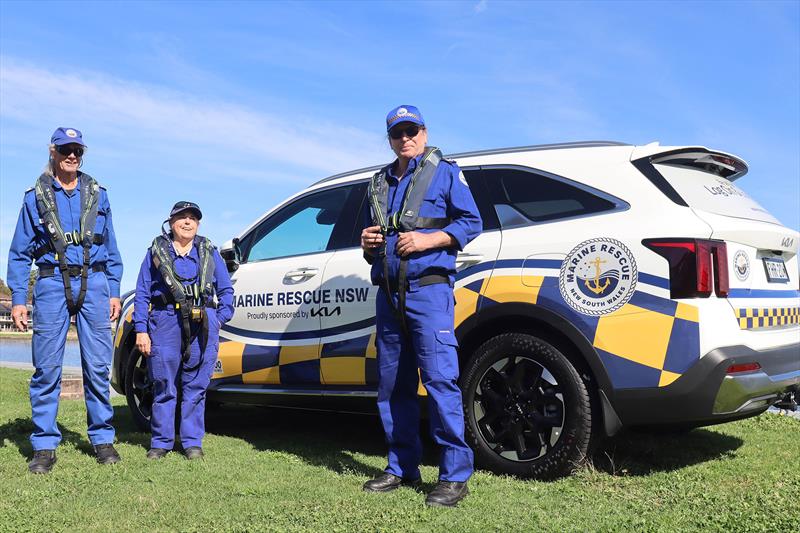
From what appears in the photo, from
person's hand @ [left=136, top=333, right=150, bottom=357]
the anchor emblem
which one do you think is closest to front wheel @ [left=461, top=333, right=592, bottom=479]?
the anchor emblem

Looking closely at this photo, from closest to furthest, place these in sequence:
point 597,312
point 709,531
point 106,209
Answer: point 709,531, point 597,312, point 106,209

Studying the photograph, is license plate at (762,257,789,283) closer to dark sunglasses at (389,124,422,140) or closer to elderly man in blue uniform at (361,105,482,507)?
elderly man in blue uniform at (361,105,482,507)

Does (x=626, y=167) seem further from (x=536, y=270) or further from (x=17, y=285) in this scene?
(x=17, y=285)

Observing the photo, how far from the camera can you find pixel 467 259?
4094 mm

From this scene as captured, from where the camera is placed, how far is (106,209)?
4555 millimetres

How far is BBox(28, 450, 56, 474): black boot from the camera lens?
4.05 meters

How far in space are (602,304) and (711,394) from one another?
65 cm

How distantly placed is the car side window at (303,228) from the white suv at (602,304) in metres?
0.46

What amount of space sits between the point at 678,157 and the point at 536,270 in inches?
38.1

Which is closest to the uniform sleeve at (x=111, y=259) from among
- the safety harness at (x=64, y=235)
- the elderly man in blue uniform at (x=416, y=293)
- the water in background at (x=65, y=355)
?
the safety harness at (x=64, y=235)

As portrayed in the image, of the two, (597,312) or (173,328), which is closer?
(597,312)

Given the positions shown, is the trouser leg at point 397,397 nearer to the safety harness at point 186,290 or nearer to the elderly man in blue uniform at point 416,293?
the elderly man in blue uniform at point 416,293

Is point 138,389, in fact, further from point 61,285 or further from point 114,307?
point 61,285

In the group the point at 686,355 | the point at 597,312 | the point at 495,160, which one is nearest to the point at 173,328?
the point at 495,160
